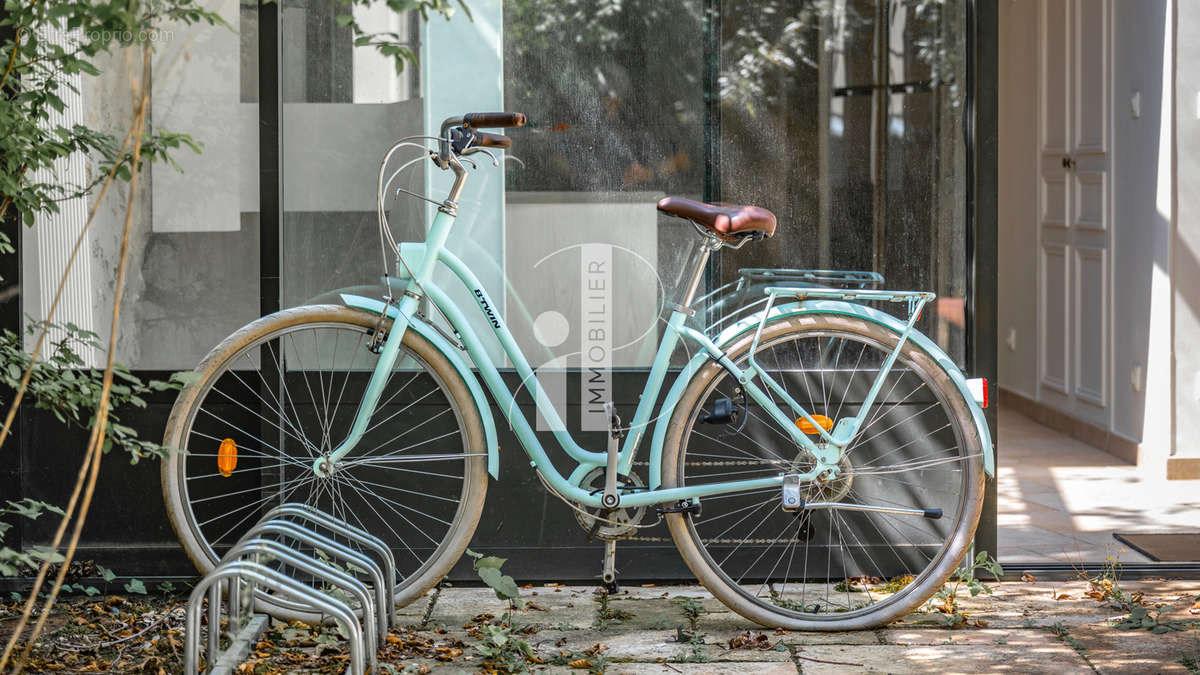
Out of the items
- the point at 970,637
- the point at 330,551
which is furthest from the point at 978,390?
the point at 330,551

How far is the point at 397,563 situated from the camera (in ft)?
12.4

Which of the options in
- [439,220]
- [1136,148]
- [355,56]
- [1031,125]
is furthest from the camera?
[1031,125]

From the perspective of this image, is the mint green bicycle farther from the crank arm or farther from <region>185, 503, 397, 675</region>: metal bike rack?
<region>185, 503, 397, 675</region>: metal bike rack

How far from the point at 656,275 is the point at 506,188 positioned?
48 cm

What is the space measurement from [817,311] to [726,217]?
0.32 m

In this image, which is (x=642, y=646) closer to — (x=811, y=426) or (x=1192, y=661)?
(x=811, y=426)

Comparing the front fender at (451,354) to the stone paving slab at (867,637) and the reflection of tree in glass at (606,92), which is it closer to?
the stone paving slab at (867,637)

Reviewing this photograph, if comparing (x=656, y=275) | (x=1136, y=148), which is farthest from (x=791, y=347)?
(x=1136, y=148)

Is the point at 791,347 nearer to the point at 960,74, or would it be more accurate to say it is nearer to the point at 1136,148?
the point at 960,74

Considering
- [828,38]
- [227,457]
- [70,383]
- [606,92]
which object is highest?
[828,38]

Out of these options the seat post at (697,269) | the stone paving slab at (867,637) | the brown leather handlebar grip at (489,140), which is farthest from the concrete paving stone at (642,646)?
the brown leather handlebar grip at (489,140)

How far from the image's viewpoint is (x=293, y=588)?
2.63 metres

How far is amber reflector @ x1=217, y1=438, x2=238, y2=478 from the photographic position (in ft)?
11.9

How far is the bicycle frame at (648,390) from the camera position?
10.7ft
